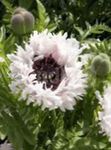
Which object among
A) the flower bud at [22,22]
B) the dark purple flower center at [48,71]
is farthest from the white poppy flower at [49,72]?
the flower bud at [22,22]

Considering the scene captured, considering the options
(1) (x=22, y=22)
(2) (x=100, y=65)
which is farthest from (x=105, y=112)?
(1) (x=22, y=22)

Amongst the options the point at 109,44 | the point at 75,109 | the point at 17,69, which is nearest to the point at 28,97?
the point at 17,69

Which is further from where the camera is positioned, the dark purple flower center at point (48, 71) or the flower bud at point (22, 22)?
the flower bud at point (22, 22)

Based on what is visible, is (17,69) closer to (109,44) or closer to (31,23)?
(31,23)

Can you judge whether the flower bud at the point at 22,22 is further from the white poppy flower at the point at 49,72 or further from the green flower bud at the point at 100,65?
the green flower bud at the point at 100,65

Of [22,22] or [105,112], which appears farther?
[22,22]

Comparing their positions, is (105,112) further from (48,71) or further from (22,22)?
(22,22)

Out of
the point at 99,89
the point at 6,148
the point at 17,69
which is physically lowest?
the point at 6,148
